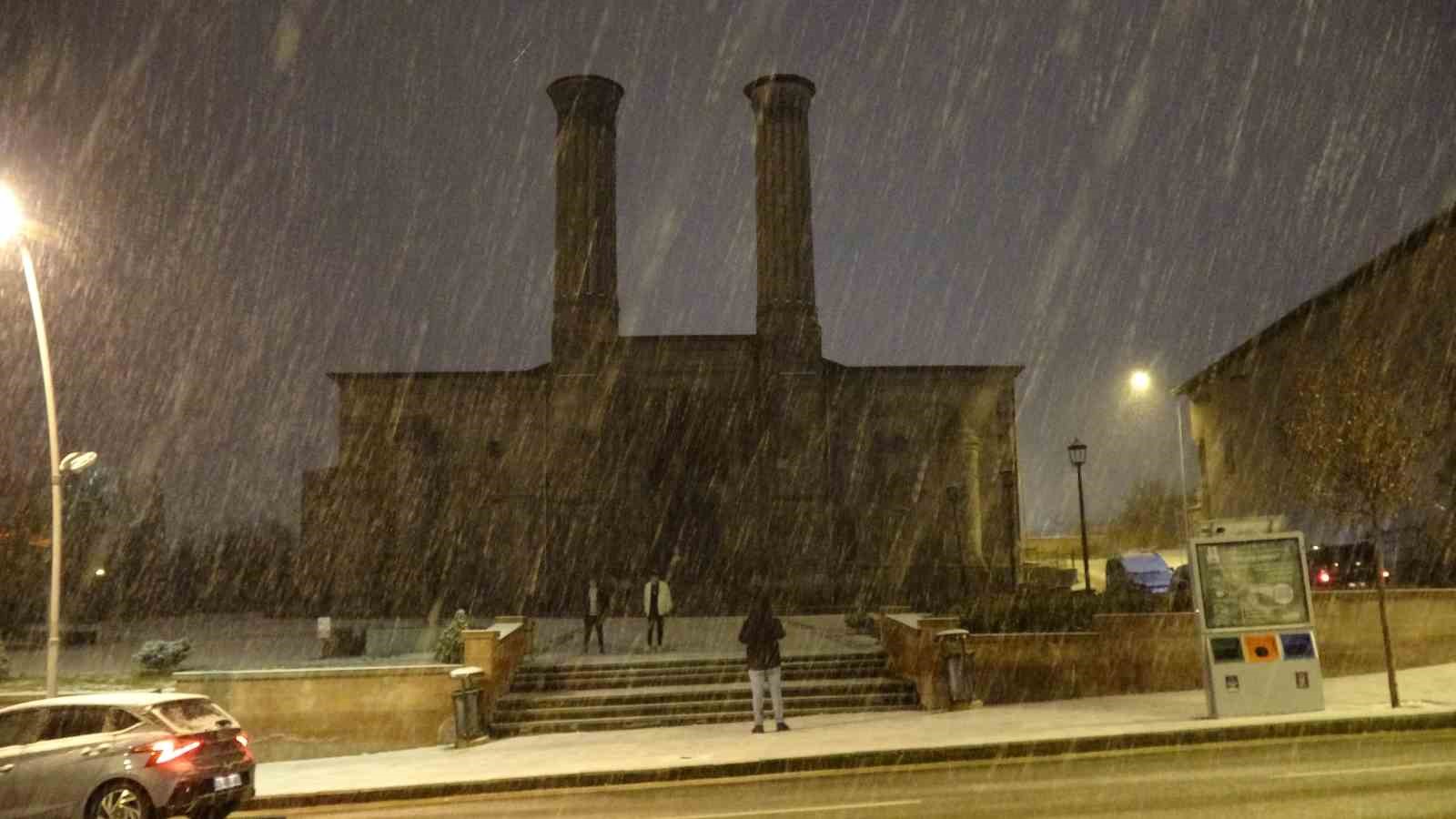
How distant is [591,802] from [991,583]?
27.5 meters

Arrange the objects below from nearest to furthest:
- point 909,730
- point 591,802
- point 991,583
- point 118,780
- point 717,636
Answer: point 118,780 < point 591,802 < point 909,730 < point 717,636 < point 991,583

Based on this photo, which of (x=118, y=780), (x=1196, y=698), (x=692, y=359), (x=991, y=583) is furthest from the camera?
(x=692, y=359)

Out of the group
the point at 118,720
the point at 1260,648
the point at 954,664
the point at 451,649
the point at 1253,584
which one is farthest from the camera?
the point at 451,649

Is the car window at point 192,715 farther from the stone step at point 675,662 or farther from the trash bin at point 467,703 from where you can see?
the stone step at point 675,662

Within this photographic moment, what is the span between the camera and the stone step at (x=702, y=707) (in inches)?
722

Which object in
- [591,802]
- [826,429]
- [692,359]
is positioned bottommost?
[591,802]

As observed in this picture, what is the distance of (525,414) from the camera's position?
132 feet

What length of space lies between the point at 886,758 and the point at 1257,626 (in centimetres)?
536

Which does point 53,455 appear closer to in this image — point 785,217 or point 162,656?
point 162,656

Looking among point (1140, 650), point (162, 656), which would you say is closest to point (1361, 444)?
point (1140, 650)

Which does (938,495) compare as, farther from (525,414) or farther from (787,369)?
(525,414)

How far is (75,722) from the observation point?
1159 centimetres

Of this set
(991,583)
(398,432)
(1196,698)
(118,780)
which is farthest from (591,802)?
(398,432)

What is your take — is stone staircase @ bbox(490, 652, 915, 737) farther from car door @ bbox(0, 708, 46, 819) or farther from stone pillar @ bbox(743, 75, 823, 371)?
stone pillar @ bbox(743, 75, 823, 371)
